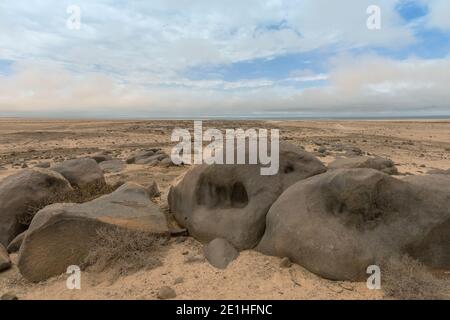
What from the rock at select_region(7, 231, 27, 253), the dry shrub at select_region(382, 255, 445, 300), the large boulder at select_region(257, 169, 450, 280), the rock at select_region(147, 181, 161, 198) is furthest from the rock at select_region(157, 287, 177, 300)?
the rock at select_region(147, 181, 161, 198)

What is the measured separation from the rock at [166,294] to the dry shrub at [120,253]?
897 millimetres

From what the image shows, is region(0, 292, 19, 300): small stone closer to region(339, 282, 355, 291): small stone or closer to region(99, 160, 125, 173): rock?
region(339, 282, 355, 291): small stone

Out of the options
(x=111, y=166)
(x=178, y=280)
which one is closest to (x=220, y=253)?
(x=178, y=280)

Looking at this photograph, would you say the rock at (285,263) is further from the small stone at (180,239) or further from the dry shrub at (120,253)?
the small stone at (180,239)

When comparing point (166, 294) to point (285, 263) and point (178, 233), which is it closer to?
point (285, 263)

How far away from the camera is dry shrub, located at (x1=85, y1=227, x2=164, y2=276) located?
19.5ft

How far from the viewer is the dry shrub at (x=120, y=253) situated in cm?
595

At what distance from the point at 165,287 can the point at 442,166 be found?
1512 cm

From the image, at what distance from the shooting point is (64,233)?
20.2 feet

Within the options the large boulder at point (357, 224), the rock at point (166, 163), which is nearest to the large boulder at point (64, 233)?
the large boulder at point (357, 224)

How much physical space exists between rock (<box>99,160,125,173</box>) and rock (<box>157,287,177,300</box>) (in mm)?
9785

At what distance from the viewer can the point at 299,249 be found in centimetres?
570

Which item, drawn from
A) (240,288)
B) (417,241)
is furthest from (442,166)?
(240,288)
